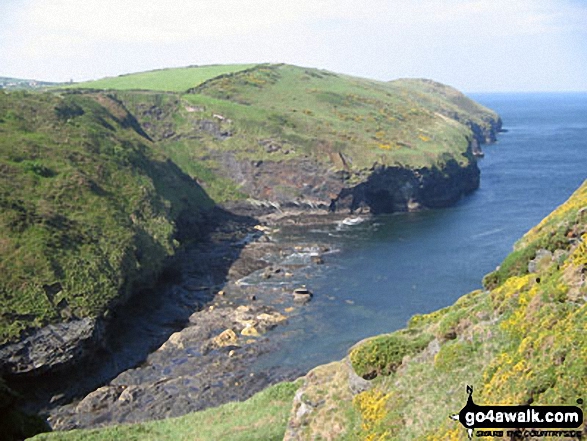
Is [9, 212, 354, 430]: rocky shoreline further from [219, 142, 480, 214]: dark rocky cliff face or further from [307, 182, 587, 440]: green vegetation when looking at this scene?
[219, 142, 480, 214]: dark rocky cliff face

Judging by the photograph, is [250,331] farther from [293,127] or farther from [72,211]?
[293,127]

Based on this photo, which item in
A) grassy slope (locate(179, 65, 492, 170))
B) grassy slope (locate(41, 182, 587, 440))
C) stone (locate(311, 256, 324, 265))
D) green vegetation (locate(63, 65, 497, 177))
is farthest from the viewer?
grassy slope (locate(179, 65, 492, 170))

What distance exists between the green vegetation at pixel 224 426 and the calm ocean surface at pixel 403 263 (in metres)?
19.5

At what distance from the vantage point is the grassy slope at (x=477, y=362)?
18297 millimetres

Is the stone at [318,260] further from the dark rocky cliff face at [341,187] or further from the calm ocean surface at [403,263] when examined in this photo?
the dark rocky cliff face at [341,187]

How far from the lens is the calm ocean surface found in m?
69.4

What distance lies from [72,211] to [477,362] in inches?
2733

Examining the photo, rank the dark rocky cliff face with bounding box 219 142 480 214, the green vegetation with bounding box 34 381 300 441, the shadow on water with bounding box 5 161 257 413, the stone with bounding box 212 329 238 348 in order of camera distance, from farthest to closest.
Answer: the dark rocky cliff face with bounding box 219 142 480 214
the stone with bounding box 212 329 238 348
the shadow on water with bounding box 5 161 257 413
the green vegetation with bounding box 34 381 300 441

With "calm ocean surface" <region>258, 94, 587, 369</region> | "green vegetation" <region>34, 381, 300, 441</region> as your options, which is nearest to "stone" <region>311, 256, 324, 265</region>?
"calm ocean surface" <region>258, 94, 587, 369</region>

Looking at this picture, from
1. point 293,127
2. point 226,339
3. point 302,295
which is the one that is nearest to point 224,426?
point 226,339

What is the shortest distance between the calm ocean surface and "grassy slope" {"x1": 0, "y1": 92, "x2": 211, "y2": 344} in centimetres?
2516

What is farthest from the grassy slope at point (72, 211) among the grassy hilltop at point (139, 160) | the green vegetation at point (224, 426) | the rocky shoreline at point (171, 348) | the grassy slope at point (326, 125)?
the grassy slope at point (326, 125)

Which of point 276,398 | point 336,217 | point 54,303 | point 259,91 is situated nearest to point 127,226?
point 54,303

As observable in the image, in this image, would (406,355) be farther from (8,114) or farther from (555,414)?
(8,114)
